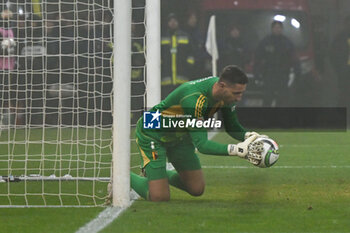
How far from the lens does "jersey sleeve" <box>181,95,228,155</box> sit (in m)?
8.62

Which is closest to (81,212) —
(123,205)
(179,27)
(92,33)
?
(123,205)

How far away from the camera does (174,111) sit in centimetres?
956

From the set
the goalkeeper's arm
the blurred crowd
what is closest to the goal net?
the blurred crowd

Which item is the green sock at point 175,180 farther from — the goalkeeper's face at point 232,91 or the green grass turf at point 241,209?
the goalkeeper's face at point 232,91

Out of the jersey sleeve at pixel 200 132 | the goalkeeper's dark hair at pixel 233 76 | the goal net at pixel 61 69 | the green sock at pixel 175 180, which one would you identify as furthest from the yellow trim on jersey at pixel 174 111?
the green sock at pixel 175 180

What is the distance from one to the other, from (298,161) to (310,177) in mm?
2154

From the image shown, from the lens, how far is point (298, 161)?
13.9 m

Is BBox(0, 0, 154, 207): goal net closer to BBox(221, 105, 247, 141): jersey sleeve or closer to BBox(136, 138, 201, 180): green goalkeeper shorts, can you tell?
BBox(136, 138, 201, 180): green goalkeeper shorts

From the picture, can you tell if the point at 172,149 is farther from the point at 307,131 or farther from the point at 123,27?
the point at 307,131

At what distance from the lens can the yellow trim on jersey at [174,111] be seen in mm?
9492

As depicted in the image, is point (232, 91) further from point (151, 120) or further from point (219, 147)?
point (151, 120)

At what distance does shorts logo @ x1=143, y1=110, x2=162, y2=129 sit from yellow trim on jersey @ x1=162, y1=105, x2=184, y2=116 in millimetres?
82

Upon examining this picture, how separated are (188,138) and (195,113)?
2.91 ft

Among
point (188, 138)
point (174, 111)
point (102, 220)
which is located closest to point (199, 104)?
point (174, 111)
